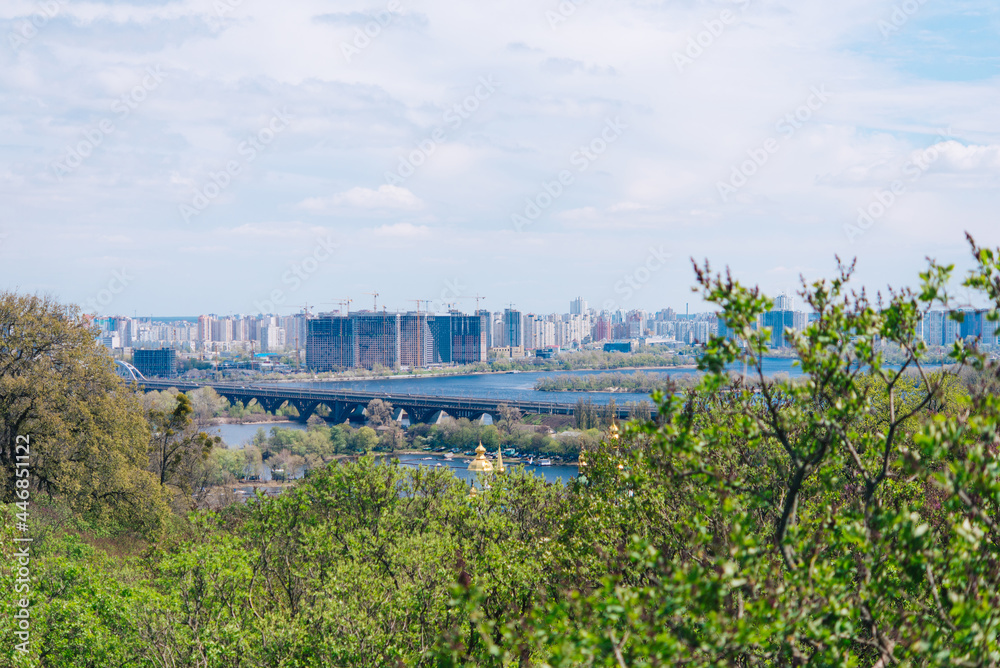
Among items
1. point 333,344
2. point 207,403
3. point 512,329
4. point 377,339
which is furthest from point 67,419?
point 512,329

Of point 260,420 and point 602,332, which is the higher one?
point 602,332

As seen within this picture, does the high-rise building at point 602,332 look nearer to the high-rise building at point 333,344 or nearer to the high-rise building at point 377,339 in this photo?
the high-rise building at point 377,339

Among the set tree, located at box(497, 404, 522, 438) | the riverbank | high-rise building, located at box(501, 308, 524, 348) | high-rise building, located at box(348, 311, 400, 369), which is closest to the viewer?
tree, located at box(497, 404, 522, 438)

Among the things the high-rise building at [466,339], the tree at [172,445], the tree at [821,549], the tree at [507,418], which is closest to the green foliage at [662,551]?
the tree at [821,549]

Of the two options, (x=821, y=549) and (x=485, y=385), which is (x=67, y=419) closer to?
(x=821, y=549)

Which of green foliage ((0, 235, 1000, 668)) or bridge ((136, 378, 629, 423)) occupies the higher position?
green foliage ((0, 235, 1000, 668))

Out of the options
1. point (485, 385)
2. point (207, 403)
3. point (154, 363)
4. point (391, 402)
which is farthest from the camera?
point (154, 363)

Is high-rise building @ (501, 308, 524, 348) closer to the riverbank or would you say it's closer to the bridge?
the bridge

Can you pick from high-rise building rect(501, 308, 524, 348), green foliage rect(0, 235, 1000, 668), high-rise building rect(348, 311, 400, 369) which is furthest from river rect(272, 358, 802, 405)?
green foliage rect(0, 235, 1000, 668)

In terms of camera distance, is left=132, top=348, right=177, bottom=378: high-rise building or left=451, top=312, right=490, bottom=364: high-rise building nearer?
left=132, top=348, right=177, bottom=378: high-rise building
